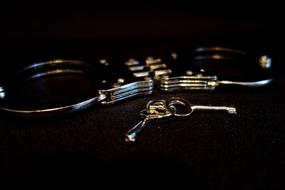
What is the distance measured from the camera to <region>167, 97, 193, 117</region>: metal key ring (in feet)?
2.42

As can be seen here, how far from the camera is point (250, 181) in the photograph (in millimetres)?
579

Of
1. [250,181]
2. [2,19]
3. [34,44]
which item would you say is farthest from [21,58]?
[250,181]

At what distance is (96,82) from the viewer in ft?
2.54

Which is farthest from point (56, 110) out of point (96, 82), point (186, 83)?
point (186, 83)

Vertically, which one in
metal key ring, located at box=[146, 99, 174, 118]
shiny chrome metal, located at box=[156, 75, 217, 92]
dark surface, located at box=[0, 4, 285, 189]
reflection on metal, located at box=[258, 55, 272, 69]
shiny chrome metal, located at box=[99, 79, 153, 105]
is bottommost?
dark surface, located at box=[0, 4, 285, 189]

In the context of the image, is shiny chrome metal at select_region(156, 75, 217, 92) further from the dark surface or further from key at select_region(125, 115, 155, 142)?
key at select_region(125, 115, 155, 142)

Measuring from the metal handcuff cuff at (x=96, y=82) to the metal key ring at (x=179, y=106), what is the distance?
2.9 inches

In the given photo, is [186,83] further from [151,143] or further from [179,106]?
[151,143]

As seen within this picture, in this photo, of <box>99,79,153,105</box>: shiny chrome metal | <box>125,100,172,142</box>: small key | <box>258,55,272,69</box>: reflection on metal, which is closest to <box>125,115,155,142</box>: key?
<box>125,100,172,142</box>: small key

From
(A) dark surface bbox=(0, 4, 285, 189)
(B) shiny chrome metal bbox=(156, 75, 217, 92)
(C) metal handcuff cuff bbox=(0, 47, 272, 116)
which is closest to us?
(A) dark surface bbox=(0, 4, 285, 189)

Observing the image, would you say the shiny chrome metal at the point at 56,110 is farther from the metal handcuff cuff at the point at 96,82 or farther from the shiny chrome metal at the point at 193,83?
the shiny chrome metal at the point at 193,83

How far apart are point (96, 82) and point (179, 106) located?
0.79 feet

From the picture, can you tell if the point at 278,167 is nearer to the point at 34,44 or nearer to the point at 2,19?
the point at 34,44

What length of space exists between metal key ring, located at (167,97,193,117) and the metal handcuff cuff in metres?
0.07
